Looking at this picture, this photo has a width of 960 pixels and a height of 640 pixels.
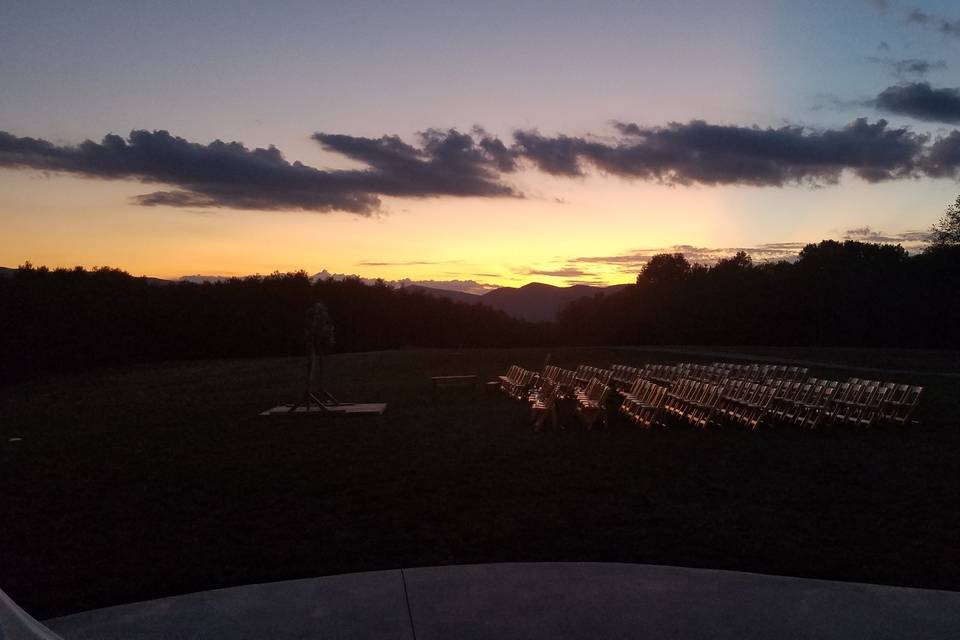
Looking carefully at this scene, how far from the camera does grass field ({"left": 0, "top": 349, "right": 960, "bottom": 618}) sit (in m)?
6.48

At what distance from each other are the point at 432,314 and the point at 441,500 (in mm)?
43920

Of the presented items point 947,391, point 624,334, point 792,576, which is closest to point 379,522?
point 792,576

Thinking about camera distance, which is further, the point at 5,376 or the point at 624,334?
the point at 624,334

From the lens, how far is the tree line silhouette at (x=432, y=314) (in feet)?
136

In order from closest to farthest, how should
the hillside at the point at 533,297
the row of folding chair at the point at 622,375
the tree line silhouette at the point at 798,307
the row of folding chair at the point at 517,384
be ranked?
the row of folding chair at the point at 517,384 → the row of folding chair at the point at 622,375 → the tree line silhouette at the point at 798,307 → the hillside at the point at 533,297

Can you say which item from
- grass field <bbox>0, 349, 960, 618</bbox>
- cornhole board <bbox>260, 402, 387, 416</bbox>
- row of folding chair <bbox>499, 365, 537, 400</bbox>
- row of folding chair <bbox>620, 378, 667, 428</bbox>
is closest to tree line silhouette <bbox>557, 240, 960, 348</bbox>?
row of folding chair <bbox>499, 365, 537, 400</bbox>

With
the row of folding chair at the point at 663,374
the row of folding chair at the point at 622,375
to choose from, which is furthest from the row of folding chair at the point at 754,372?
the row of folding chair at the point at 622,375

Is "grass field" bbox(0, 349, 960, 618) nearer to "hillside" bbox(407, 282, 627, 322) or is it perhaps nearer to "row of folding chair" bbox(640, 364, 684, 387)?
"row of folding chair" bbox(640, 364, 684, 387)

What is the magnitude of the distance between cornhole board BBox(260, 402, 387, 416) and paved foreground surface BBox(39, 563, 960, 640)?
11131mm

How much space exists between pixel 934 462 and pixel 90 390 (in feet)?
78.1

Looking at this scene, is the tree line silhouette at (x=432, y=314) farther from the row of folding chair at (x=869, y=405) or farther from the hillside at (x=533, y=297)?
the hillside at (x=533, y=297)

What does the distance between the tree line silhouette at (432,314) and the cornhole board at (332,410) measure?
1079 inches

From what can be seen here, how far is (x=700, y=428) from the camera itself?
1478 cm

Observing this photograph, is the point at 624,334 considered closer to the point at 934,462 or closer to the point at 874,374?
the point at 874,374
